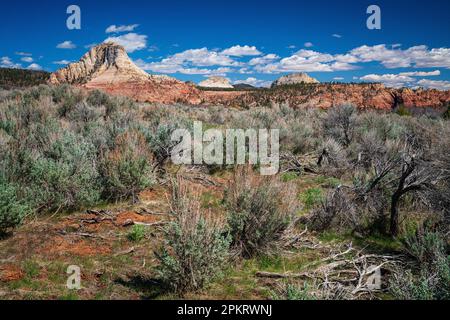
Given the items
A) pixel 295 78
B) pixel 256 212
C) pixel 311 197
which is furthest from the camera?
pixel 295 78

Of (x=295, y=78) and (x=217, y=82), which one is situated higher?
(x=295, y=78)

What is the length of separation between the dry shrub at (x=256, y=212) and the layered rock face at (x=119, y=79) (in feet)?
161

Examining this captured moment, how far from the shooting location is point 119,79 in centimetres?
7569

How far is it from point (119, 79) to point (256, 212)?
76977mm

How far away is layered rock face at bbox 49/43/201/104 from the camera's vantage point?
6169 centimetres

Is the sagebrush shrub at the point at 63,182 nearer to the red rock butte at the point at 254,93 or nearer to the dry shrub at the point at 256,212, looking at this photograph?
the dry shrub at the point at 256,212

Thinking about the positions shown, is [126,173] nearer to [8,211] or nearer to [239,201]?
[8,211]

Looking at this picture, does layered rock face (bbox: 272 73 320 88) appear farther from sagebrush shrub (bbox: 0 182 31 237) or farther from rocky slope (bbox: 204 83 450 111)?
sagebrush shrub (bbox: 0 182 31 237)

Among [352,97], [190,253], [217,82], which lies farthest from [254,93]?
[217,82]

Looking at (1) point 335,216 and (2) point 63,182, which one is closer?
(1) point 335,216

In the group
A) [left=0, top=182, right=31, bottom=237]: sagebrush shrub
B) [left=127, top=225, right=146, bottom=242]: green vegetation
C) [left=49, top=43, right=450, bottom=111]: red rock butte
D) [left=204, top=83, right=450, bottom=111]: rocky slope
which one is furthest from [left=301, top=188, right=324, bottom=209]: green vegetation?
[left=204, top=83, right=450, bottom=111]: rocky slope

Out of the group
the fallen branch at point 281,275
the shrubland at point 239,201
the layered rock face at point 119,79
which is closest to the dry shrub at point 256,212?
the shrubland at point 239,201
